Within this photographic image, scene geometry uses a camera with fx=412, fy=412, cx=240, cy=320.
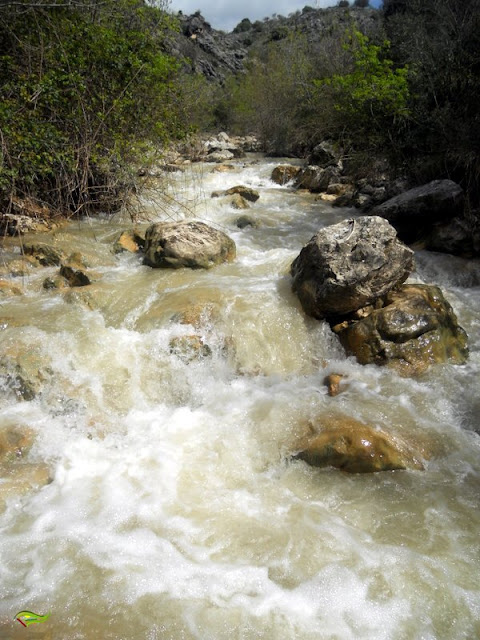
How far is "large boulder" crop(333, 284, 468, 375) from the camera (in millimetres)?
4633

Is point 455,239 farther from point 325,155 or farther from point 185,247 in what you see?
point 325,155

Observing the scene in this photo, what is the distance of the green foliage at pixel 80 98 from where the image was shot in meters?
6.09

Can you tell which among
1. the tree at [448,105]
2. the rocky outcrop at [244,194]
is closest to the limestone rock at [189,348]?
the tree at [448,105]

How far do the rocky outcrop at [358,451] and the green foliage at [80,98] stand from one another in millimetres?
5244

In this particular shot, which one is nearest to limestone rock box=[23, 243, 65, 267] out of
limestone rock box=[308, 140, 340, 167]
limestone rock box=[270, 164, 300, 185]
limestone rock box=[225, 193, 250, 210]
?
limestone rock box=[225, 193, 250, 210]

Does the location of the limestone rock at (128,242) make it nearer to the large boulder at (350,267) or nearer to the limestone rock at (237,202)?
the large boulder at (350,267)

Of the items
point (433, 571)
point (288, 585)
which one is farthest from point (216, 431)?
point (433, 571)

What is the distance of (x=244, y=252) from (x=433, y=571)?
5387 mm

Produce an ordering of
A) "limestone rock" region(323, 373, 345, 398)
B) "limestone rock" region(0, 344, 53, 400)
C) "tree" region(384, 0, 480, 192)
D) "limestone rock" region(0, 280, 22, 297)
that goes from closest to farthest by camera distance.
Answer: "limestone rock" region(0, 344, 53, 400)
"limestone rock" region(323, 373, 345, 398)
"limestone rock" region(0, 280, 22, 297)
"tree" region(384, 0, 480, 192)

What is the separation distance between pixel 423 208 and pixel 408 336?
3421mm

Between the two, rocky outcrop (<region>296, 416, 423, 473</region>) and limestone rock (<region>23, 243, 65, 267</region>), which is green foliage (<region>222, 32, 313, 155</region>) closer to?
limestone rock (<region>23, 243, 65, 267</region>)

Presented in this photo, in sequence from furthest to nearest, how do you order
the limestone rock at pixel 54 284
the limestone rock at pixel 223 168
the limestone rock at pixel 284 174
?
the limestone rock at pixel 223 168, the limestone rock at pixel 284 174, the limestone rock at pixel 54 284

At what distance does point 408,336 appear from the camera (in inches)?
185

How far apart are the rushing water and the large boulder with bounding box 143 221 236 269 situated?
1.02 feet
